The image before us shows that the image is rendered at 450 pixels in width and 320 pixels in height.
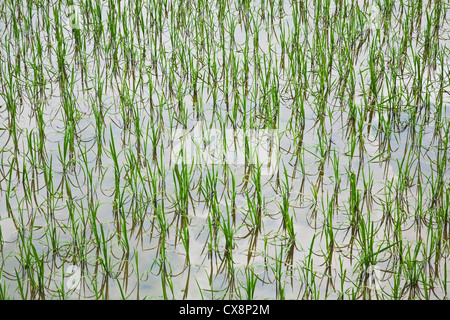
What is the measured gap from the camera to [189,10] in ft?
12.7

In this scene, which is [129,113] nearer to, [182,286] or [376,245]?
[182,286]

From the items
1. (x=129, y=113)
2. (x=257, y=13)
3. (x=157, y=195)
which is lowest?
(x=157, y=195)

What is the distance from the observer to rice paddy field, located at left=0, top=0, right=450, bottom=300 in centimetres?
217

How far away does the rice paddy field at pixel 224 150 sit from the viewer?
217 centimetres

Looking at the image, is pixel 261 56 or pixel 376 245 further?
pixel 261 56

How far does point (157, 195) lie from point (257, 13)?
1766mm

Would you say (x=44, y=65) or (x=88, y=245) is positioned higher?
(x=44, y=65)

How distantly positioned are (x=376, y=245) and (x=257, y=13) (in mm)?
2039

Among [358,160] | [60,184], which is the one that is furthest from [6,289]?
[358,160]

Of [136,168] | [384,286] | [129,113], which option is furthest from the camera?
[129,113]

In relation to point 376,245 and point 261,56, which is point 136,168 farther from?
point 261,56

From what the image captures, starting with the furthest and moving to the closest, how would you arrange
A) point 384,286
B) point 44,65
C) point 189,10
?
point 189,10 → point 44,65 → point 384,286

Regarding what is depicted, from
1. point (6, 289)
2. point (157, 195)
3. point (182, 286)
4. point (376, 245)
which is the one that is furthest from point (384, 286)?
point (6, 289)

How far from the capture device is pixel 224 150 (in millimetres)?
2750
